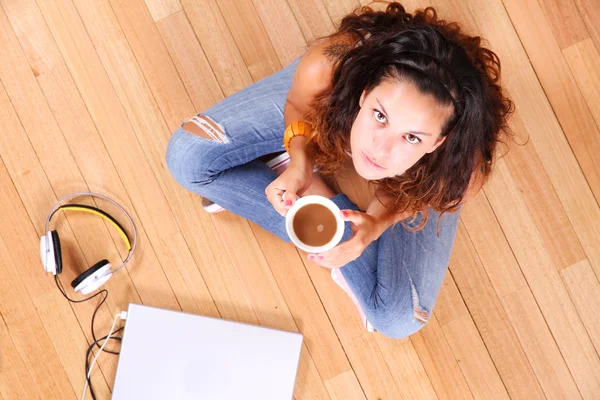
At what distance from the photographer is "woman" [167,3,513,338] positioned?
94 cm

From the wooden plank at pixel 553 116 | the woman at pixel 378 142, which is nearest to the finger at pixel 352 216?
the woman at pixel 378 142

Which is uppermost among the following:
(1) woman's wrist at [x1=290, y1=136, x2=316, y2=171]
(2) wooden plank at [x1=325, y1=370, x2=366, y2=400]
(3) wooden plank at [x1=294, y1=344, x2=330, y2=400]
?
(1) woman's wrist at [x1=290, y1=136, x2=316, y2=171]

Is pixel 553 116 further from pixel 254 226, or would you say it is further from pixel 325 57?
pixel 254 226

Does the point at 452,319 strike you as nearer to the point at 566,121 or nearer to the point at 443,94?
the point at 566,121

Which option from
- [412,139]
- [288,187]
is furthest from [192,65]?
[412,139]

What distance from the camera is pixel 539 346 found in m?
1.61

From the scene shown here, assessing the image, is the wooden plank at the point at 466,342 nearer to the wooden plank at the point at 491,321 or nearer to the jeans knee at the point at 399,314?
the wooden plank at the point at 491,321

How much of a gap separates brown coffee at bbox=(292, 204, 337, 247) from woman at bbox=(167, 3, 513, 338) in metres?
0.07

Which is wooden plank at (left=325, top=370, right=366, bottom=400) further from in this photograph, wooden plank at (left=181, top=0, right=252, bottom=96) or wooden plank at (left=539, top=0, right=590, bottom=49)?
wooden plank at (left=539, top=0, right=590, bottom=49)

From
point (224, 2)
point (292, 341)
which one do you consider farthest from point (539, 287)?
point (224, 2)

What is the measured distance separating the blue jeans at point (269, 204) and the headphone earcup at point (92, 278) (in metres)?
0.35

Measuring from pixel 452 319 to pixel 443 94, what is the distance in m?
0.93

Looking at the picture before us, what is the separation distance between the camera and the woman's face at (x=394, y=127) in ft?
3.02

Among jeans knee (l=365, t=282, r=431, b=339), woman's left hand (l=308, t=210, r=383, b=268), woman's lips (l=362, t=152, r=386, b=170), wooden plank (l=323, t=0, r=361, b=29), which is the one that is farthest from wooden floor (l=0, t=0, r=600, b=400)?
woman's lips (l=362, t=152, r=386, b=170)
